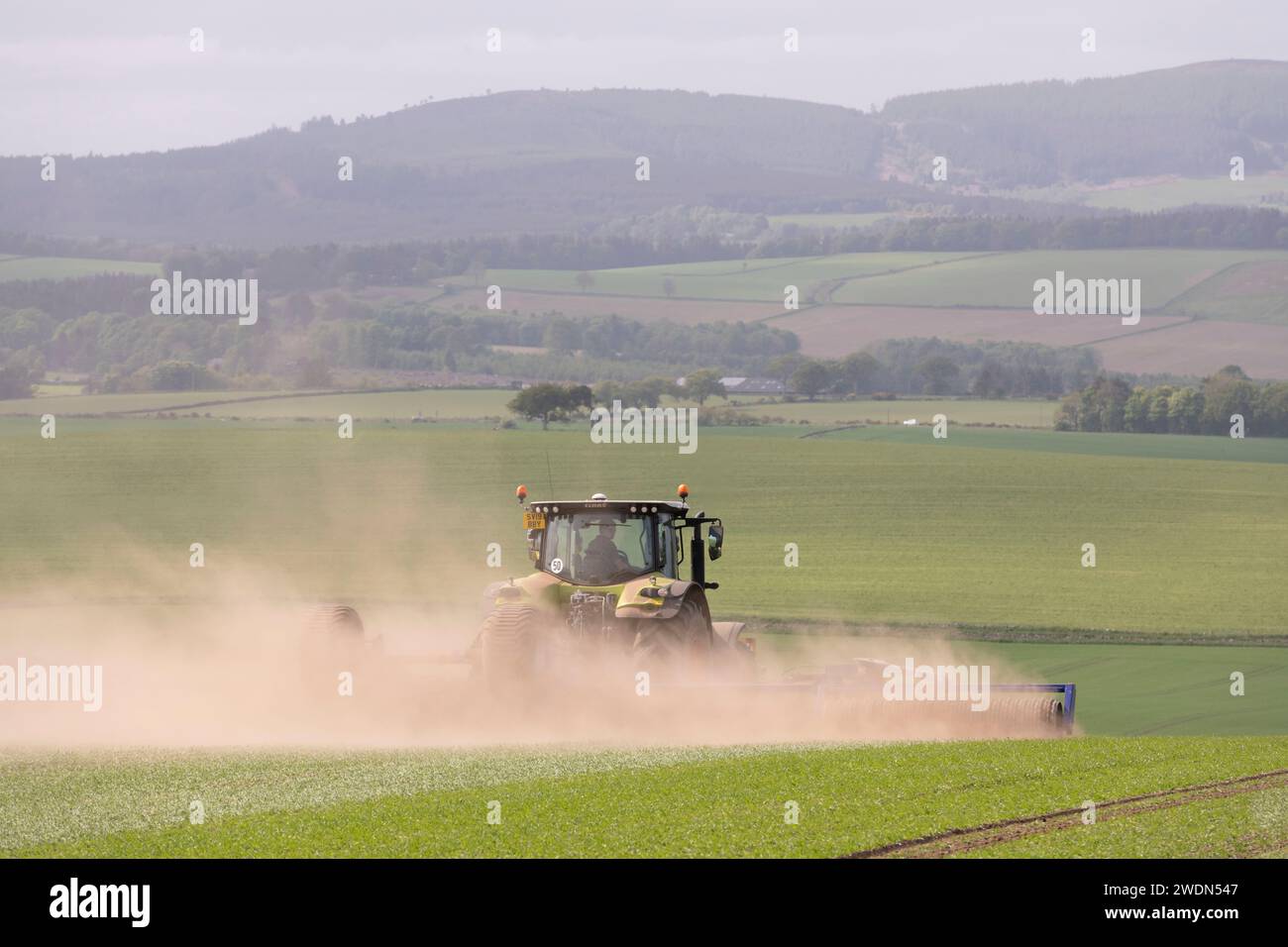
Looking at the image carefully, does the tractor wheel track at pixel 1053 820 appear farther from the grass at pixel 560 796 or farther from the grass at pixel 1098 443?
the grass at pixel 1098 443

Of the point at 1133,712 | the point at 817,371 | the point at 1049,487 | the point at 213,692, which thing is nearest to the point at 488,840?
the point at 213,692

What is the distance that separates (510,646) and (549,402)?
2411 inches

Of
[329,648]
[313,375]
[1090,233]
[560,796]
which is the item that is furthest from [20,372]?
[1090,233]

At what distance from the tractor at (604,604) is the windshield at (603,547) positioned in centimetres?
1

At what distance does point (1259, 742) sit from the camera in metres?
20.2

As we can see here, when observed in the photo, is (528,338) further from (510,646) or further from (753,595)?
(510,646)

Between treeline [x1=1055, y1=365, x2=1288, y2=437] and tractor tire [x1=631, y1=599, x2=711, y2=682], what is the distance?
66.4 meters

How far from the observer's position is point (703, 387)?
9469 cm

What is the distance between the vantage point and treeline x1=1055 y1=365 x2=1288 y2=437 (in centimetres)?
8244

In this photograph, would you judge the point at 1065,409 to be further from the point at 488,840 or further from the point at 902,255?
the point at 902,255

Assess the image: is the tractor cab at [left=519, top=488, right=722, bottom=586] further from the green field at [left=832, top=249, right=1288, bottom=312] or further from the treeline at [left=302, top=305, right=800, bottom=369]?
the green field at [left=832, top=249, right=1288, bottom=312]

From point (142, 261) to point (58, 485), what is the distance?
10373 cm

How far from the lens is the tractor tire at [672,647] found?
20031 millimetres

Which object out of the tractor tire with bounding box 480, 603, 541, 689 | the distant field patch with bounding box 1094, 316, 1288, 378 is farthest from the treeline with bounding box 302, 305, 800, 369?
the tractor tire with bounding box 480, 603, 541, 689
